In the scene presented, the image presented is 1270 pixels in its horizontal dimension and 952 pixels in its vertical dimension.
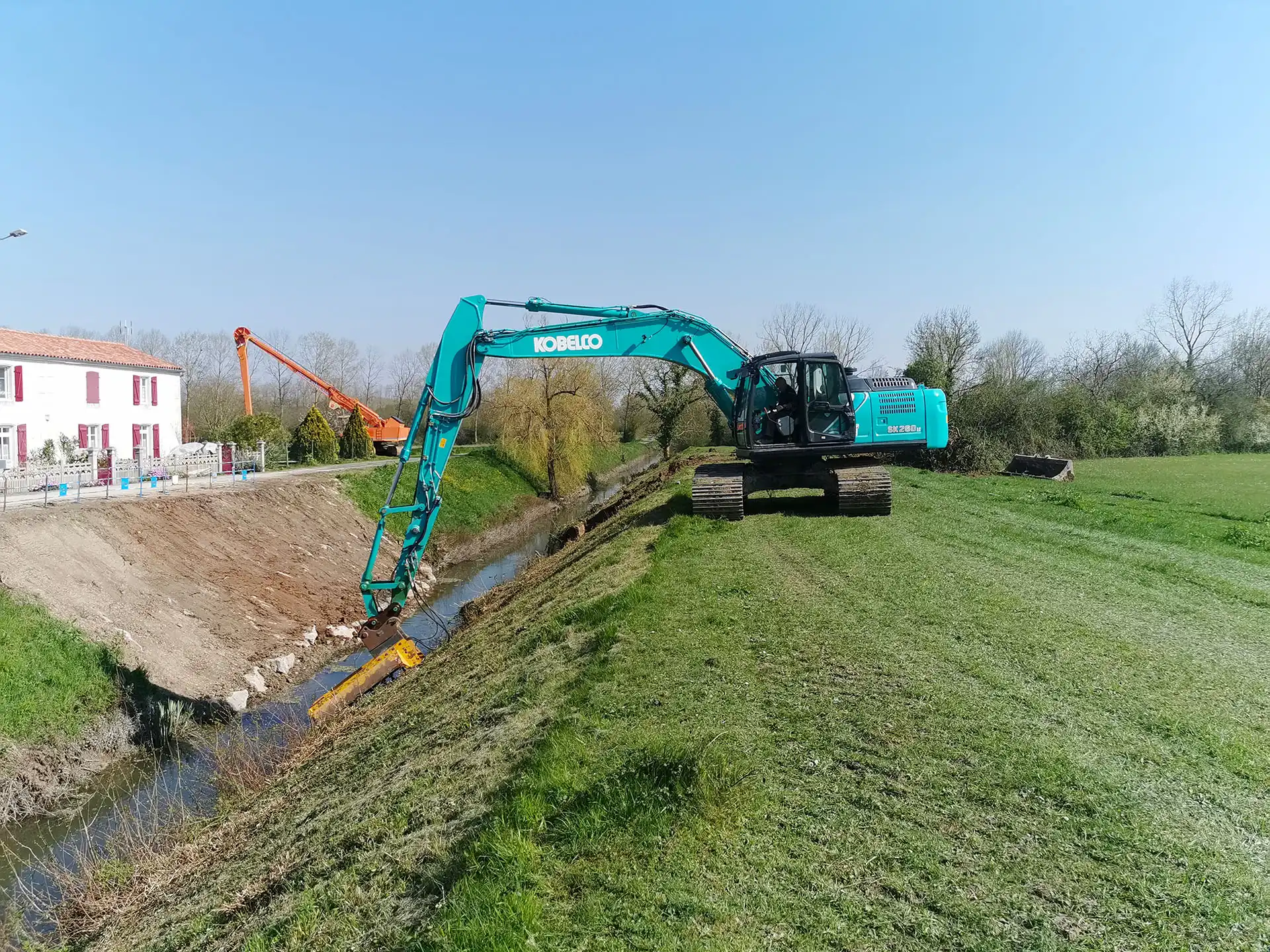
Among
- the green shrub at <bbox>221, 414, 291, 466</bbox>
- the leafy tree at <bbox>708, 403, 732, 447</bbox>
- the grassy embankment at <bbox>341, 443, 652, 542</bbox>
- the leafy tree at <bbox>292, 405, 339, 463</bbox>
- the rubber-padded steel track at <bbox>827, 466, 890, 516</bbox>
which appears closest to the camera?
the rubber-padded steel track at <bbox>827, 466, 890, 516</bbox>

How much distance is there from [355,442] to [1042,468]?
33632 millimetres

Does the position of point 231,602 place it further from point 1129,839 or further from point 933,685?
point 1129,839

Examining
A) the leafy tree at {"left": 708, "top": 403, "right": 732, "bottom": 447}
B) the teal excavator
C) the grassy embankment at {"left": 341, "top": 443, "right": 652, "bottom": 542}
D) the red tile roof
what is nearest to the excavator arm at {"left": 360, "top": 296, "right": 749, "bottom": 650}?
the teal excavator

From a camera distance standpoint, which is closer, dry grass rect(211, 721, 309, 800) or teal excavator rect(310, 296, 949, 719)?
dry grass rect(211, 721, 309, 800)

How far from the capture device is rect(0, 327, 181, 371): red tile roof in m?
26.8

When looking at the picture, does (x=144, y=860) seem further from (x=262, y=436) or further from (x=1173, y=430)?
(x=1173, y=430)

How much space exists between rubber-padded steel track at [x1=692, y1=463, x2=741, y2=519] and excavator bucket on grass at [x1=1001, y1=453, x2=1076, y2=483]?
16770 mm

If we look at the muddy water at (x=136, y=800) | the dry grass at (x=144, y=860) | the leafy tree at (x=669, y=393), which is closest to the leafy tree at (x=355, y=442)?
the leafy tree at (x=669, y=393)

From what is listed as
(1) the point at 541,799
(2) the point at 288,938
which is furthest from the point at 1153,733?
(2) the point at 288,938

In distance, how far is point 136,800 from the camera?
9156mm

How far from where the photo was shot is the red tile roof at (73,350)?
2680 cm

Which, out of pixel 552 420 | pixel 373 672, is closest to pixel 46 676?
pixel 373 672

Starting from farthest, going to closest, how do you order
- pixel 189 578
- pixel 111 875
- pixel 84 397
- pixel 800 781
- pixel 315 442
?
pixel 315 442 < pixel 84 397 < pixel 189 578 < pixel 111 875 < pixel 800 781

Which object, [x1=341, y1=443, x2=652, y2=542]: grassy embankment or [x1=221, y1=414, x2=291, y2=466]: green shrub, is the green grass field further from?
[x1=221, y1=414, x2=291, y2=466]: green shrub
